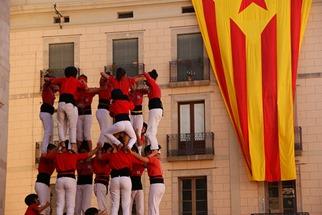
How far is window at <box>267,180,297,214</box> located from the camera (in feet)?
107

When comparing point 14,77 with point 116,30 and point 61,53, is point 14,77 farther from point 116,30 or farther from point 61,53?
point 116,30

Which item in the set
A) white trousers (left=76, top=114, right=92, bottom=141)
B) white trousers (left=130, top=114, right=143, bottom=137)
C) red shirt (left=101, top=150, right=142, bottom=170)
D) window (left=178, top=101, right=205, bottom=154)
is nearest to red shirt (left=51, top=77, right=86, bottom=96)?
white trousers (left=76, top=114, right=92, bottom=141)

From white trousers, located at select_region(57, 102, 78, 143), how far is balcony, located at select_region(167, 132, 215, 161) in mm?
13608

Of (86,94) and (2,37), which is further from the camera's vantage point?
(2,37)

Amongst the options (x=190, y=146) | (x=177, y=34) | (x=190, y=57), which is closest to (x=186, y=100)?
(x=190, y=57)

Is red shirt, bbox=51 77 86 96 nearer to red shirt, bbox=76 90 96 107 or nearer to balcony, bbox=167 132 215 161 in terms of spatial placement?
red shirt, bbox=76 90 96 107

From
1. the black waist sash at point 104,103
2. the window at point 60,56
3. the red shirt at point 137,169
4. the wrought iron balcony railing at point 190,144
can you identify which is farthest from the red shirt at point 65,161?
the window at point 60,56

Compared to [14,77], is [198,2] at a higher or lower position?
higher

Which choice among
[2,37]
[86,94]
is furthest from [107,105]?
[2,37]

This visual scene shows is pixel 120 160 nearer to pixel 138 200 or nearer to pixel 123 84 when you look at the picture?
pixel 138 200

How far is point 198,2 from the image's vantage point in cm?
3450

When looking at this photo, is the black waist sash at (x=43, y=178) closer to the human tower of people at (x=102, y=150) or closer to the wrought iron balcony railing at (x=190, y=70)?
the human tower of people at (x=102, y=150)

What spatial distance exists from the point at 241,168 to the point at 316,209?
319 cm

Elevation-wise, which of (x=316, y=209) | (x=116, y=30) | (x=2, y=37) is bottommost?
(x=316, y=209)
